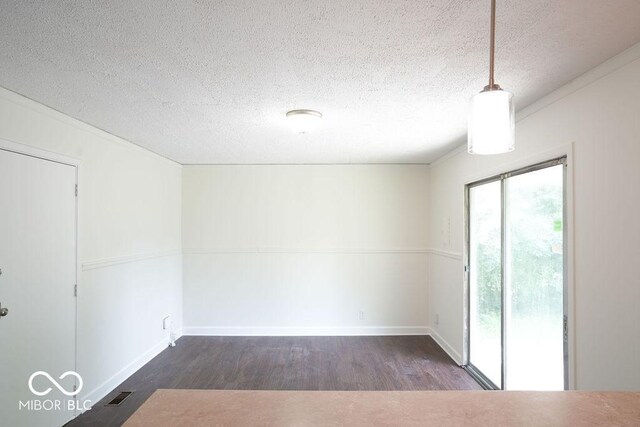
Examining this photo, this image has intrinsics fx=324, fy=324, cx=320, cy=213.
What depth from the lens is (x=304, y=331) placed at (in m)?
4.61

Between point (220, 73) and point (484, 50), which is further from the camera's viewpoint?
point (220, 73)

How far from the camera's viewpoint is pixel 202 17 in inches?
53.2

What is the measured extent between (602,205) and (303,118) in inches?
76.7

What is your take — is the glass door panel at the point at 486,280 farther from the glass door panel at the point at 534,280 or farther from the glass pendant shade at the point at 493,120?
the glass pendant shade at the point at 493,120

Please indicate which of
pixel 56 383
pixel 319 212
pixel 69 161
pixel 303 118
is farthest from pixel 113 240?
pixel 319 212

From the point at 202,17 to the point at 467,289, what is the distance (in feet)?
11.3

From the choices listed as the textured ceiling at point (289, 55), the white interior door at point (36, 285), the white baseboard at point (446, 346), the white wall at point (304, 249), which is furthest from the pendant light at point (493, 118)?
the white wall at point (304, 249)

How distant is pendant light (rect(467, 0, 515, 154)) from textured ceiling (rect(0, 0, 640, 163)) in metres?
0.47

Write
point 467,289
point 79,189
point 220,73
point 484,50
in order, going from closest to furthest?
point 484,50 < point 220,73 < point 79,189 < point 467,289

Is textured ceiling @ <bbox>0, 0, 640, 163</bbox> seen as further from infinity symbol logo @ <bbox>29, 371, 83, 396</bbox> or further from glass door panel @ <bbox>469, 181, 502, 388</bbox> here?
infinity symbol logo @ <bbox>29, 371, 83, 396</bbox>

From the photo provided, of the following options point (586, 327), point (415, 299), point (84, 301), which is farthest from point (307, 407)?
point (415, 299)

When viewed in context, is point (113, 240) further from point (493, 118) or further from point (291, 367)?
point (493, 118)

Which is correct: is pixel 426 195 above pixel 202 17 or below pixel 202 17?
below

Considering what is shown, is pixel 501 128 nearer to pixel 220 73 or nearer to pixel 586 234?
pixel 586 234
